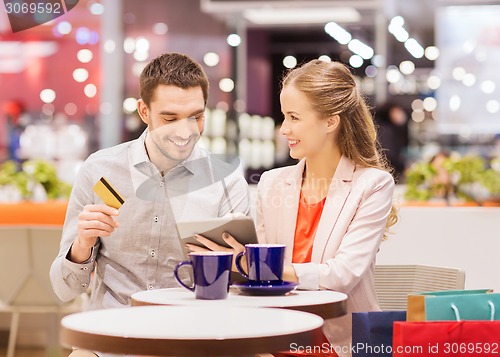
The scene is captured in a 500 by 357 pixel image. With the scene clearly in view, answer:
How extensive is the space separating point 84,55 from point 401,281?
6.86 metres

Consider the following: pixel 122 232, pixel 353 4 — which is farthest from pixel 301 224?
pixel 353 4

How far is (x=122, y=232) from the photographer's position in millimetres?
2662

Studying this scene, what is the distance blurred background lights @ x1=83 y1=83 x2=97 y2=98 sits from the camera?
362 inches

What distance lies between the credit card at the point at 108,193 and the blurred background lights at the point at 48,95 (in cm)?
765

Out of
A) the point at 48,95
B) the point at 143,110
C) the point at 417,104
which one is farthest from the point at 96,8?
the point at 143,110

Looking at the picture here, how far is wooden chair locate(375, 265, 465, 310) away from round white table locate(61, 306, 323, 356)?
1.11m

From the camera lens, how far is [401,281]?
297 cm

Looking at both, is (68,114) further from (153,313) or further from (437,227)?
(153,313)

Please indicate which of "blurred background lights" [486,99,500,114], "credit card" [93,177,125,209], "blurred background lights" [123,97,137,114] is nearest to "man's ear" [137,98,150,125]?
"credit card" [93,177,125,209]

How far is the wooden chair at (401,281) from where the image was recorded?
2902 millimetres

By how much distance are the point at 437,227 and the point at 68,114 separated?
643 centimetres

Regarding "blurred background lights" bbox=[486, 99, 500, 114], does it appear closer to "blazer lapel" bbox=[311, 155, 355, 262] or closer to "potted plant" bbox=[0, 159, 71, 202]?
"potted plant" bbox=[0, 159, 71, 202]

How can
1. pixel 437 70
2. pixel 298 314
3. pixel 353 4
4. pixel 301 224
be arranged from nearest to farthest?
pixel 298 314 → pixel 301 224 → pixel 353 4 → pixel 437 70

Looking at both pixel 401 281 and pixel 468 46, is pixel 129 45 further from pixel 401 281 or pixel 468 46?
pixel 401 281
